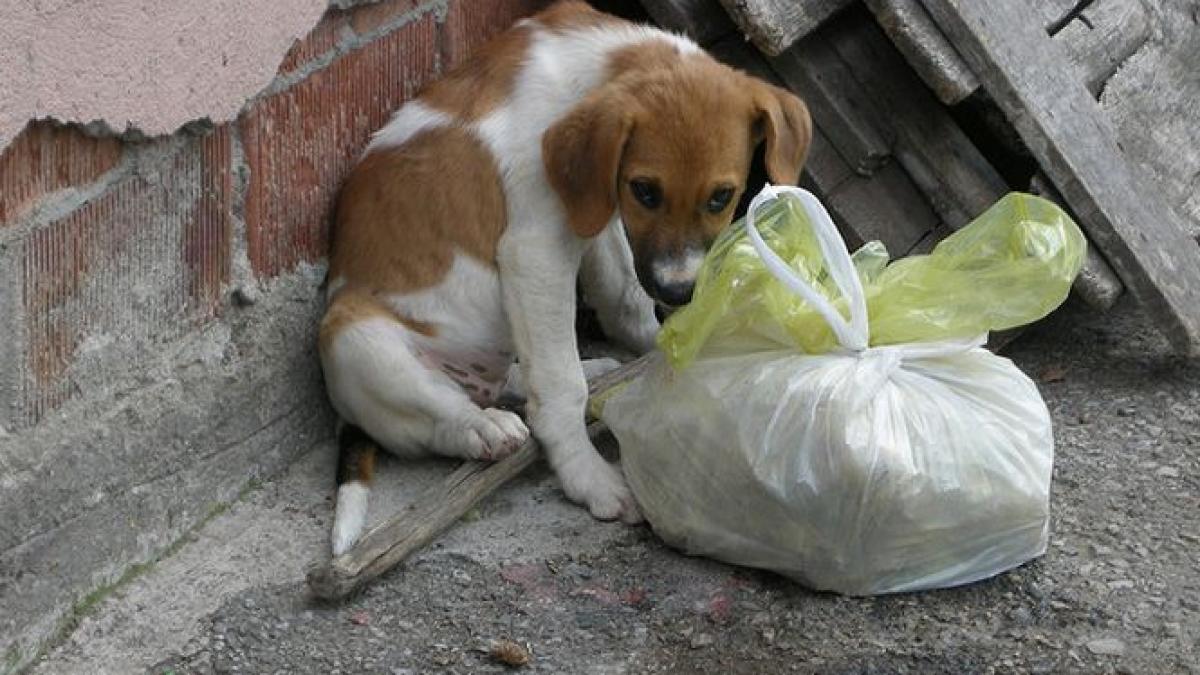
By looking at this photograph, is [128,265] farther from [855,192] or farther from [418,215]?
[855,192]

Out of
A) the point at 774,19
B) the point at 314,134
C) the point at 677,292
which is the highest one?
the point at 314,134

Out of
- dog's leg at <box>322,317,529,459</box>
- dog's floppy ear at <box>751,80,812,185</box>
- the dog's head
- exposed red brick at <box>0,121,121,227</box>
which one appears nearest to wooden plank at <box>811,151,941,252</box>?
dog's floppy ear at <box>751,80,812,185</box>

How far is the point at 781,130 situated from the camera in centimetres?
408

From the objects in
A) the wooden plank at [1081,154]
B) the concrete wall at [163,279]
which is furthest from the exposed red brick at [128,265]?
the wooden plank at [1081,154]

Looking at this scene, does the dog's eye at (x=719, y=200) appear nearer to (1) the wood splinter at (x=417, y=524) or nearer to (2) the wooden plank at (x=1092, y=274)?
(1) the wood splinter at (x=417, y=524)

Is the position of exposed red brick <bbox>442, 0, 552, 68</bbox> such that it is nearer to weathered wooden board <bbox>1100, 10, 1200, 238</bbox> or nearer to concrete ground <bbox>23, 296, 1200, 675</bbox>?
concrete ground <bbox>23, 296, 1200, 675</bbox>

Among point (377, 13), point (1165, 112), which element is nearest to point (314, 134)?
point (377, 13)

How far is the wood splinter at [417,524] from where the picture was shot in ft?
11.7

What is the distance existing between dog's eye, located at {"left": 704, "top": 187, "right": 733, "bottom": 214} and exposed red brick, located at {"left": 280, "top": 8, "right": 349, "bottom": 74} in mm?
913

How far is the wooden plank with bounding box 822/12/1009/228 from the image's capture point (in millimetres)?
4707

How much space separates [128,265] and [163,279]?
5.1 inches

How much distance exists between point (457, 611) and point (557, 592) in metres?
0.21

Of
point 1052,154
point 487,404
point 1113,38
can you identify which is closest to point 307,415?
point 487,404

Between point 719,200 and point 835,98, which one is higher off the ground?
point 719,200
